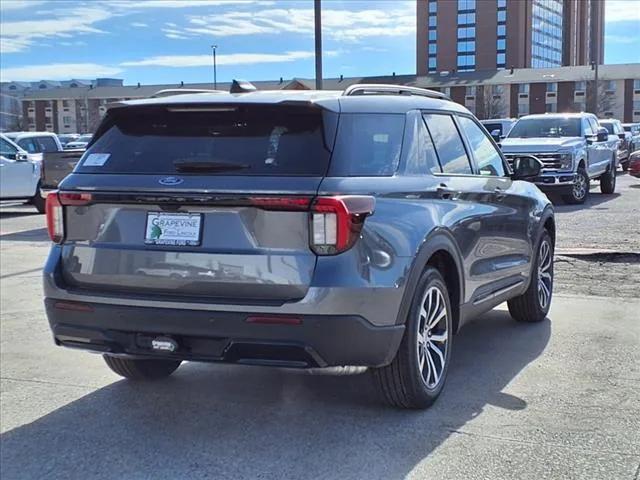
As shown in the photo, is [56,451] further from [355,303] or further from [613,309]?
[613,309]

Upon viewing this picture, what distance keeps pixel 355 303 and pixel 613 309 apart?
407 centimetres

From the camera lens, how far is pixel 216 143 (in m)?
4.28

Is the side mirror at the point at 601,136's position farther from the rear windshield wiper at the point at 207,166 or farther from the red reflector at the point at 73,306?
the red reflector at the point at 73,306

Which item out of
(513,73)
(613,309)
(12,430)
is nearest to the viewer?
(12,430)

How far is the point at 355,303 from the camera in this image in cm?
399

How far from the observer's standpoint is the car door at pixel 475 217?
5.09 metres

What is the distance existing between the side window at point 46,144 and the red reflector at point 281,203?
64.3 ft

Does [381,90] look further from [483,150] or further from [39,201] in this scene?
[39,201]

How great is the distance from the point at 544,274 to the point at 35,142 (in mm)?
18349

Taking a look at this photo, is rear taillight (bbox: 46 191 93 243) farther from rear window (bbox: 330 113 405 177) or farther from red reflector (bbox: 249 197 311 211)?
rear window (bbox: 330 113 405 177)

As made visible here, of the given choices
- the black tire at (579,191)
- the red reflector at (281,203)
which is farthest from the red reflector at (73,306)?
the black tire at (579,191)

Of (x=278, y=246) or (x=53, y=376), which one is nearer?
(x=278, y=246)

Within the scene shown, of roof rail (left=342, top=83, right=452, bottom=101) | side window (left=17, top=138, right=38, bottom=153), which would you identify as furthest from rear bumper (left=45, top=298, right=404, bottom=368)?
side window (left=17, top=138, right=38, bottom=153)

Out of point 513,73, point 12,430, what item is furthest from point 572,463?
point 513,73
